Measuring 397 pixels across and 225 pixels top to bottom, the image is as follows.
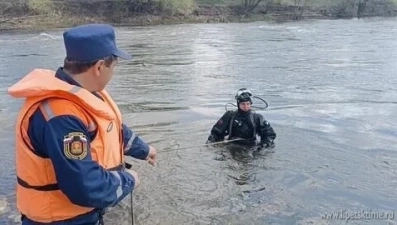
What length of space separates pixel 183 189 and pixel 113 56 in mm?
5130

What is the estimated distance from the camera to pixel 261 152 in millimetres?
9500

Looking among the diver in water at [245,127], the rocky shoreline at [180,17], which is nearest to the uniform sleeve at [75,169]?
the diver in water at [245,127]

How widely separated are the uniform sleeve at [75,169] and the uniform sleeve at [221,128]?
6.67 m

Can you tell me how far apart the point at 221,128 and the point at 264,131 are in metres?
0.81

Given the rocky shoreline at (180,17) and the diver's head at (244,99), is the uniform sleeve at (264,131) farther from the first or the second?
the rocky shoreline at (180,17)

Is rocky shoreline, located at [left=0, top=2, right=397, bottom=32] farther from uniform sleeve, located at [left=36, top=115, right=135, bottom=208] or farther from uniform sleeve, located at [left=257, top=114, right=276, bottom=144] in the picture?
uniform sleeve, located at [left=36, top=115, right=135, bottom=208]

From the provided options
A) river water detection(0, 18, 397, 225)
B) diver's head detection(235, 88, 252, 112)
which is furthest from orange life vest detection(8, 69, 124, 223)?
diver's head detection(235, 88, 252, 112)

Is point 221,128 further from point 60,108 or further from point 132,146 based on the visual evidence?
point 60,108

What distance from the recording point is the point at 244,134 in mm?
9469

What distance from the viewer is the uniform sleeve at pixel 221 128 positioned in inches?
375

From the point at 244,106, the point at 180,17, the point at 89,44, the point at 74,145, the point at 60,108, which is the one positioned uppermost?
the point at 89,44

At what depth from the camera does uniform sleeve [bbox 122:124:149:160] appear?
12.2 ft
